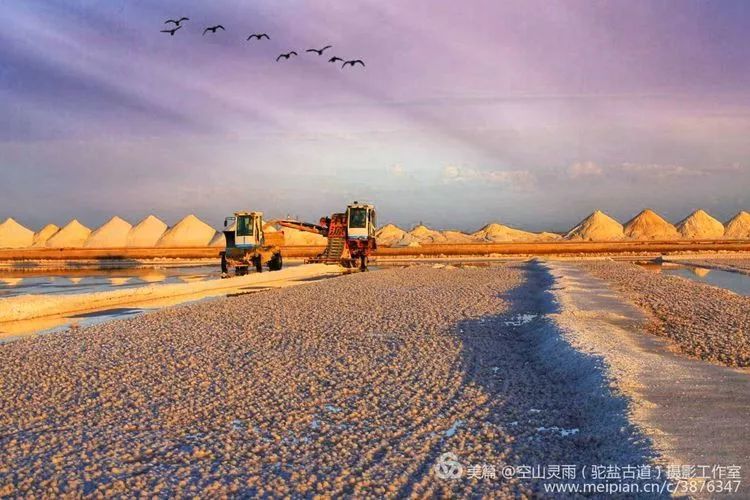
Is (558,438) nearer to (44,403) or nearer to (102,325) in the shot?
(44,403)

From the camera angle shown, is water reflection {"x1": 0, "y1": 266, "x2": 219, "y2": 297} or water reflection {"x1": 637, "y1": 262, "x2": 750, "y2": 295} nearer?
water reflection {"x1": 637, "y1": 262, "x2": 750, "y2": 295}

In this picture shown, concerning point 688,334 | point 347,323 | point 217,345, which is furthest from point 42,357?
point 688,334

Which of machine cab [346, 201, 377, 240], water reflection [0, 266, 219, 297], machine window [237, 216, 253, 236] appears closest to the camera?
water reflection [0, 266, 219, 297]

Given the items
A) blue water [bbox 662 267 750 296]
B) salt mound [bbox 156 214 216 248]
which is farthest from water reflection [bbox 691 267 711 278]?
salt mound [bbox 156 214 216 248]

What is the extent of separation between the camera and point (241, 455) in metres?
7.07

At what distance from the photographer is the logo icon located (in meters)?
6.36

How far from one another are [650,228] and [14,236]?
101 metres

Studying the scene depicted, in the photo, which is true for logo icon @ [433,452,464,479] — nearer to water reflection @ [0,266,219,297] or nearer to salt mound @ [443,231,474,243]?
water reflection @ [0,266,219,297]

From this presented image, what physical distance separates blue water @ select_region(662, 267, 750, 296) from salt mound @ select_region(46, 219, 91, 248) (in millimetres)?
88690

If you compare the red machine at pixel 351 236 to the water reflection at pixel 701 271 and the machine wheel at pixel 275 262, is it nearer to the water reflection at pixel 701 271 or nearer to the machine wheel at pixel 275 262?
the machine wheel at pixel 275 262

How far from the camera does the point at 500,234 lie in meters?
98.2

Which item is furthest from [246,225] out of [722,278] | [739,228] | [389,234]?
[739,228]

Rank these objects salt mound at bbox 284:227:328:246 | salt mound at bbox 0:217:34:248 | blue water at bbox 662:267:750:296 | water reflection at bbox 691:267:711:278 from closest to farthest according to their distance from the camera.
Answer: blue water at bbox 662:267:750:296 < water reflection at bbox 691:267:711:278 < salt mound at bbox 284:227:328:246 < salt mound at bbox 0:217:34:248

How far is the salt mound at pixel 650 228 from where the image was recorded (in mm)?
93812
